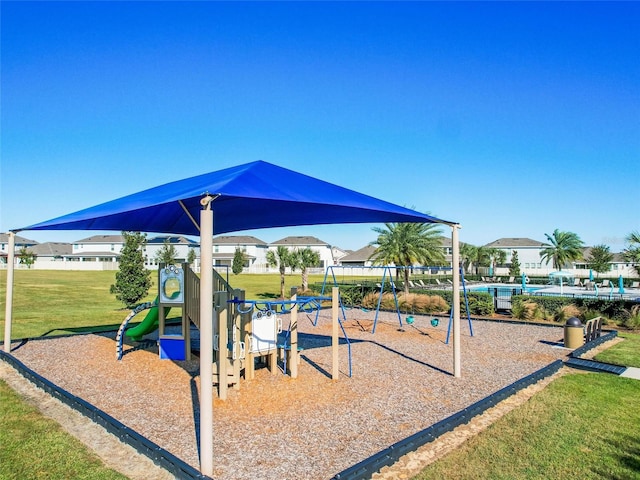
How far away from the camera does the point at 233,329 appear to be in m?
7.41

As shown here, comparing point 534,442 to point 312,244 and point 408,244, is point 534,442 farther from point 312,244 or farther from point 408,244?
point 312,244

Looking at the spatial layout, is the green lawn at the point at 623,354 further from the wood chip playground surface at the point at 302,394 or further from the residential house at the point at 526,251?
the residential house at the point at 526,251

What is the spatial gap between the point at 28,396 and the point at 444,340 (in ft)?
30.2

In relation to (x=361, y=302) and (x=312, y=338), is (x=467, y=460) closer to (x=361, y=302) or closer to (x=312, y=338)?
(x=312, y=338)

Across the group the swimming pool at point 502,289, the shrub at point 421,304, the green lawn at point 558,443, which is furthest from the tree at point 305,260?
the green lawn at point 558,443

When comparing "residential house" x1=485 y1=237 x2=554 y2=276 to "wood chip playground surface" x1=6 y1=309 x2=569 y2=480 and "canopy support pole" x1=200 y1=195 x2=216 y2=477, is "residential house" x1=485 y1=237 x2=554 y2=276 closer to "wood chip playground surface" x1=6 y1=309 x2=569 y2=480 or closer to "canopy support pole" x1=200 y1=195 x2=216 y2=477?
"wood chip playground surface" x1=6 y1=309 x2=569 y2=480

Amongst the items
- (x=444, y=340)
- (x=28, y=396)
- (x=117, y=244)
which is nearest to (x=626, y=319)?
(x=444, y=340)

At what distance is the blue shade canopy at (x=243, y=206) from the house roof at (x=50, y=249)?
277 feet

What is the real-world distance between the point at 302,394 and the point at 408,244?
58.2 ft

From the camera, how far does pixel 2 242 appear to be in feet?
279

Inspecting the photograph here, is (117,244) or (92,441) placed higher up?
(117,244)

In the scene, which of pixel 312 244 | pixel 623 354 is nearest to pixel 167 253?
pixel 623 354

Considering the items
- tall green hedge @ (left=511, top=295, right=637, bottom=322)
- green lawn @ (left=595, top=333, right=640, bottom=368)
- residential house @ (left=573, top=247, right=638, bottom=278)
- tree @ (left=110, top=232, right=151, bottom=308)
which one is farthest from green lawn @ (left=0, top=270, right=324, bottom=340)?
residential house @ (left=573, top=247, right=638, bottom=278)

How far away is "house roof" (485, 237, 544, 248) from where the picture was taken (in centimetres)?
6700
